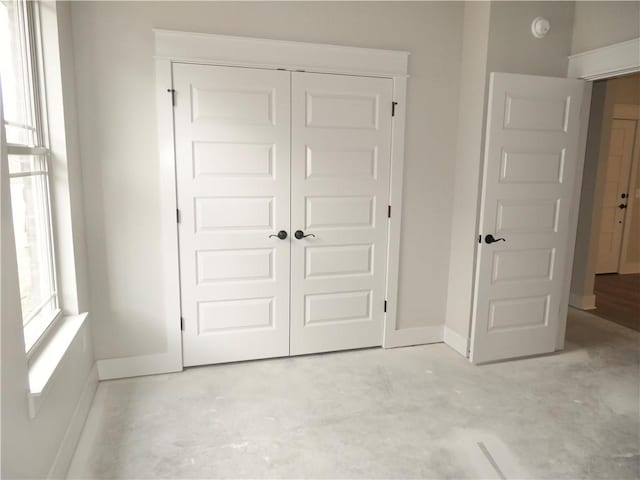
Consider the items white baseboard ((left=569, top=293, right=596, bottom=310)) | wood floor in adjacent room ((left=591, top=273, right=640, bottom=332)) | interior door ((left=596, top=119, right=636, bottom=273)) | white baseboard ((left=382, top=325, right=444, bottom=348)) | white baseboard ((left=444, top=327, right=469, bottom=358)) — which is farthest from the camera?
interior door ((left=596, top=119, right=636, bottom=273))

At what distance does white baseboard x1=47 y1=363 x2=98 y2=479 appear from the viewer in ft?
6.59

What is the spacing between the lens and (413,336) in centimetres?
365

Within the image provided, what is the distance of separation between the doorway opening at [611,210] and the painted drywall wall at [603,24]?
1.41 m

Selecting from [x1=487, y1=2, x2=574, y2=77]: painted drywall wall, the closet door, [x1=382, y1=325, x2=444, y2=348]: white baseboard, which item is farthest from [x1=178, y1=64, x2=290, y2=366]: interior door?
[x1=487, y1=2, x2=574, y2=77]: painted drywall wall

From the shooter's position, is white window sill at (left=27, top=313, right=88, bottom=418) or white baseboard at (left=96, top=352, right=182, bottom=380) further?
white baseboard at (left=96, top=352, right=182, bottom=380)

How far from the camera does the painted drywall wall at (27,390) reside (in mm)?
1501

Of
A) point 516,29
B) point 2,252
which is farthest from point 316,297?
point 516,29

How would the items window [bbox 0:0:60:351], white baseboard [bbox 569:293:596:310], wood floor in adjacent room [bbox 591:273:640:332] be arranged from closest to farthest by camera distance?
window [bbox 0:0:60:351]
wood floor in adjacent room [bbox 591:273:640:332]
white baseboard [bbox 569:293:596:310]

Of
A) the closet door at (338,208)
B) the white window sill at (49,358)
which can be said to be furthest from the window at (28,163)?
the closet door at (338,208)

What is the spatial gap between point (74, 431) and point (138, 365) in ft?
2.52

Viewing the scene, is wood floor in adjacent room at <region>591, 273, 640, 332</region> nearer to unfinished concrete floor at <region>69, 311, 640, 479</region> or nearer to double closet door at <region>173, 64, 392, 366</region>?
unfinished concrete floor at <region>69, 311, 640, 479</region>

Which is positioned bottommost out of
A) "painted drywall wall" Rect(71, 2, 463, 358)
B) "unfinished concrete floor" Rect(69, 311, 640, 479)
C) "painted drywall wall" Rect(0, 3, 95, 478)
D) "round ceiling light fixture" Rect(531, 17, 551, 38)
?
"unfinished concrete floor" Rect(69, 311, 640, 479)

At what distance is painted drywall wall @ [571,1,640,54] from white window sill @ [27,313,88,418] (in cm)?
377

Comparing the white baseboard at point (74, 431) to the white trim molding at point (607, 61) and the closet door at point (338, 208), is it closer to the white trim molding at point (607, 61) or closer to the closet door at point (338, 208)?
the closet door at point (338, 208)
